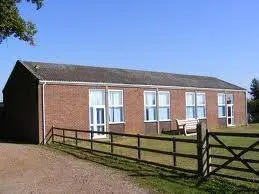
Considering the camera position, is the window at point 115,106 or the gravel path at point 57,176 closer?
the gravel path at point 57,176

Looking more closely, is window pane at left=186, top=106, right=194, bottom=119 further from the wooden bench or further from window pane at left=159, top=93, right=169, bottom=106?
window pane at left=159, top=93, right=169, bottom=106

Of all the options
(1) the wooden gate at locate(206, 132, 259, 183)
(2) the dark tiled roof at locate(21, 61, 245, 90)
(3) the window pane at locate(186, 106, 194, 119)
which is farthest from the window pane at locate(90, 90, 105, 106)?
(1) the wooden gate at locate(206, 132, 259, 183)

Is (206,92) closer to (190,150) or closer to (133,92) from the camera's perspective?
(133,92)

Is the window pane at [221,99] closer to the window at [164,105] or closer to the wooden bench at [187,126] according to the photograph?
the wooden bench at [187,126]

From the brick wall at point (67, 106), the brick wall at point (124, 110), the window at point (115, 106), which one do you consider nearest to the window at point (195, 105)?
the brick wall at point (124, 110)

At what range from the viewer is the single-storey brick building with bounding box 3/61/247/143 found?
1109 inches

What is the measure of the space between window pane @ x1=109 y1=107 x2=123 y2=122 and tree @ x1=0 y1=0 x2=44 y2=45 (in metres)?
12.3

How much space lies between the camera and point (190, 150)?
901 inches

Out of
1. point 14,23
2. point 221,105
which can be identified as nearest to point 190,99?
point 221,105

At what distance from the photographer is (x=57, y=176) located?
14.8 meters

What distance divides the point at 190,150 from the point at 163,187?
35.0ft

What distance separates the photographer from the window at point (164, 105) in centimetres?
3566

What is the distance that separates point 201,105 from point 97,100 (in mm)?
12353

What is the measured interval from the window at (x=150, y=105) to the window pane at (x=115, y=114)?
2742mm
